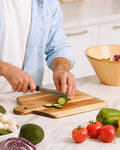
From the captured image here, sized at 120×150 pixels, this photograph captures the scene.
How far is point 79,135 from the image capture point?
129 centimetres

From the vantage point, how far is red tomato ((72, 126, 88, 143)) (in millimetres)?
1289

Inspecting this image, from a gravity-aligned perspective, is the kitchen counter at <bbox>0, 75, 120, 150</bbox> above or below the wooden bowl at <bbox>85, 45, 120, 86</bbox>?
below

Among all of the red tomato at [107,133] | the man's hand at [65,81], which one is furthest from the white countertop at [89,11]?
the red tomato at [107,133]

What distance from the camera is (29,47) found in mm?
1961

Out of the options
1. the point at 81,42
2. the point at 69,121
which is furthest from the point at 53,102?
the point at 81,42

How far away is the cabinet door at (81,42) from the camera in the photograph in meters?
3.08

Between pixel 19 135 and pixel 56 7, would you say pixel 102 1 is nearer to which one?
pixel 56 7

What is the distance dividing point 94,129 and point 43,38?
81cm

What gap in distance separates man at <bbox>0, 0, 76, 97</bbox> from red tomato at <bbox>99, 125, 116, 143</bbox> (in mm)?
428

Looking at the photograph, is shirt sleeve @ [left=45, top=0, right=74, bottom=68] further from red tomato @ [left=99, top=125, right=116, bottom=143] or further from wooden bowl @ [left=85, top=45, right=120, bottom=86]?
red tomato @ [left=99, top=125, right=116, bottom=143]

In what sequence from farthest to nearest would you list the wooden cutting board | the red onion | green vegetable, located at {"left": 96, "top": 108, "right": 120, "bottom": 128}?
the wooden cutting board → green vegetable, located at {"left": 96, "top": 108, "right": 120, "bottom": 128} → the red onion

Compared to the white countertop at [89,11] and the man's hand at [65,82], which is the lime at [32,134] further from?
the white countertop at [89,11]

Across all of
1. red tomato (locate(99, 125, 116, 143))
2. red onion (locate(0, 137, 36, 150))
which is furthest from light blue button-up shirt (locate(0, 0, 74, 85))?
red onion (locate(0, 137, 36, 150))

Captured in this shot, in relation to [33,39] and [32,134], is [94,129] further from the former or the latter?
[33,39]
